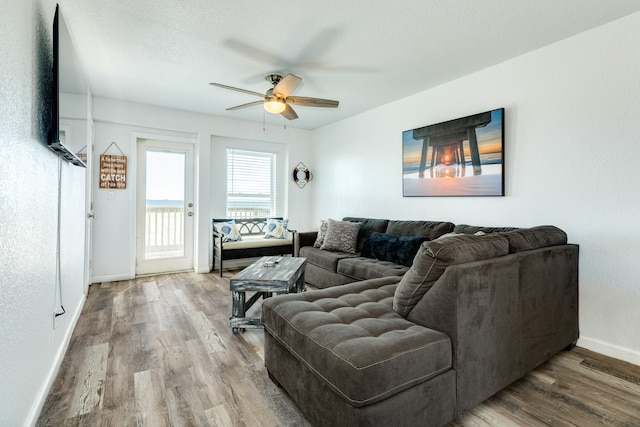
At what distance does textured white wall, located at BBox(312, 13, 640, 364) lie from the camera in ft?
7.18

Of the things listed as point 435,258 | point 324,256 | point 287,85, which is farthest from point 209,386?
point 287,85

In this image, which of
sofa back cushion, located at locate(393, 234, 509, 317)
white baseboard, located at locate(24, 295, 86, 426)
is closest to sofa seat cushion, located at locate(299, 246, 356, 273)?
sofa back cushion, located at locate(393, 234, 509, 317)

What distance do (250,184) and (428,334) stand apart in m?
4.39

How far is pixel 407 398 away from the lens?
1.32 meters

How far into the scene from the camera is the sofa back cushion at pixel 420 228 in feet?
10.6

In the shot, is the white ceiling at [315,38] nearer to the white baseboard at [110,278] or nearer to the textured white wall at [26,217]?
the textured white wall at [26,217]

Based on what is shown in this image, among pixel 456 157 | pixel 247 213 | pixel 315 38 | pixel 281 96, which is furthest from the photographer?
pixel 247 213

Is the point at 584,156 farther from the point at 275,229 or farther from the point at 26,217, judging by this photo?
the point at 275,229

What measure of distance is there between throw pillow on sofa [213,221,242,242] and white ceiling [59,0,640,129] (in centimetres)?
202

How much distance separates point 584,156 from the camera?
2.39 m

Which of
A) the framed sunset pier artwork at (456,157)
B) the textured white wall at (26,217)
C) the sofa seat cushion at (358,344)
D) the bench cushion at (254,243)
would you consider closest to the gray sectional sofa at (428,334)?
the sofa seat cushion at (358,344)

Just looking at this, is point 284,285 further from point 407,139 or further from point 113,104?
point 113,104

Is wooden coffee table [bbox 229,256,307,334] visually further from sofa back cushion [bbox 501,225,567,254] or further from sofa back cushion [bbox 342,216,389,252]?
sofa back cushion [bbox 501,225,567,254]

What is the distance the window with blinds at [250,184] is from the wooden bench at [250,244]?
22 centimetres
